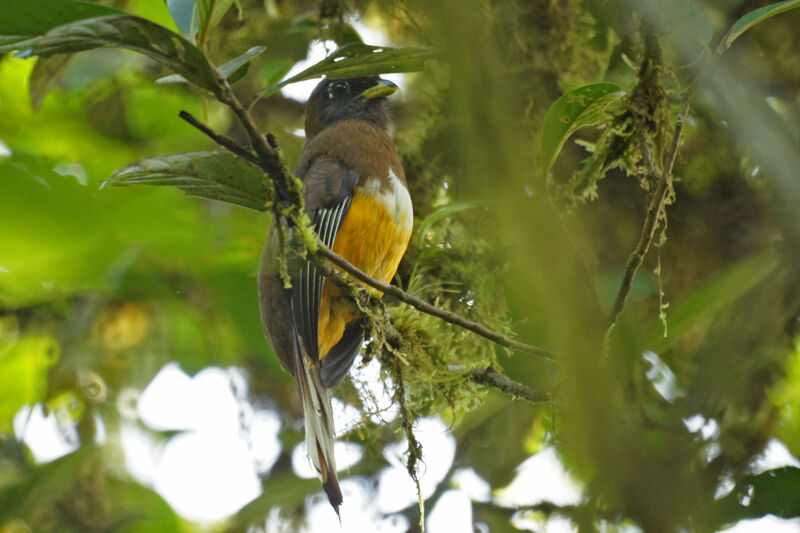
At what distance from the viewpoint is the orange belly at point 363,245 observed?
2.63 m

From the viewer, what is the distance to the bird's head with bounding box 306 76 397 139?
3.26 meters

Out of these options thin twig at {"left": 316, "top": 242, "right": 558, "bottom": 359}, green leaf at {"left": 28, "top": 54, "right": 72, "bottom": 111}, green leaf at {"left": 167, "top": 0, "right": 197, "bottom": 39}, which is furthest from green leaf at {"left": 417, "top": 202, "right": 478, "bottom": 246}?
green leaf at {"left": 28, "top": 54, "right": 72, "bottom": 111}

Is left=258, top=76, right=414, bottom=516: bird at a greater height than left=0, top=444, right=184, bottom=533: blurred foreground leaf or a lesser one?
greater

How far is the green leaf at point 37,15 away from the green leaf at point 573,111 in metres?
1.06

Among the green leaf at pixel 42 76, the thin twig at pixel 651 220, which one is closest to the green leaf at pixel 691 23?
the thin twig at pixel 651 220

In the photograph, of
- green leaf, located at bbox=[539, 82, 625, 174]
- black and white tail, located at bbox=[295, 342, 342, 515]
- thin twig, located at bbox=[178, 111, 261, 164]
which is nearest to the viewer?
thin twig, located at bbox=[178, 111, 261, 164]

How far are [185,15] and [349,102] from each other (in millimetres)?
1666

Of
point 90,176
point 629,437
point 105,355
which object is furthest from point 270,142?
point 105,355

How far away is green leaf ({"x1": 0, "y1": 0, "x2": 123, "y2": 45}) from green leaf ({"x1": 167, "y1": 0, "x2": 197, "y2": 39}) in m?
0.18

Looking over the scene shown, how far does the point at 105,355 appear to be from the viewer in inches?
167

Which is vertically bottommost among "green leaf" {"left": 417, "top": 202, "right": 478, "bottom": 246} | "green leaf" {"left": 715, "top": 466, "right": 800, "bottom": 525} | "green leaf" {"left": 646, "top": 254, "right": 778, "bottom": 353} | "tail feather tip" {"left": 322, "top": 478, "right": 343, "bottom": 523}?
"tail feather tip" {"left": 322, "top": 478, "right": 343, "bottom": 523}

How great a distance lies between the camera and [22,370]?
4.44 metres

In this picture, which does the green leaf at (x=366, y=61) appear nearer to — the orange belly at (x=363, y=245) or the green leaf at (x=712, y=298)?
the orange belly at (x=363, y=245)

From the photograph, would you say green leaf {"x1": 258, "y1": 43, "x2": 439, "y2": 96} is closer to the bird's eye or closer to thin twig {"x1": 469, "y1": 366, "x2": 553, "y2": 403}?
thin twig {"x1": 469, "y1": 366, "x2": 553, "y2": 403}
